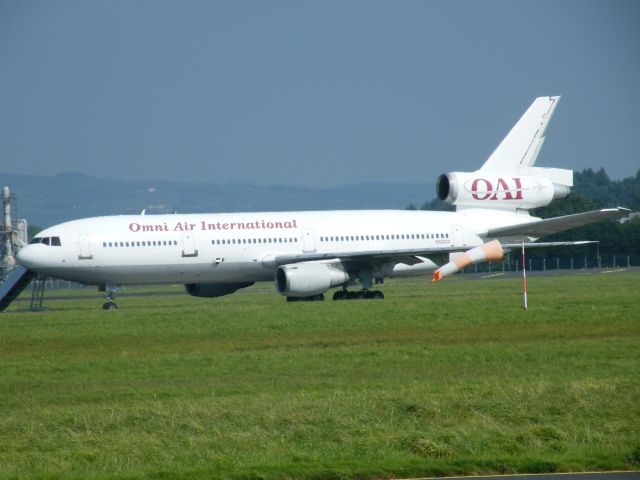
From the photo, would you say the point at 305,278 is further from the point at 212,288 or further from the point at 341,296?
the point at 212,288

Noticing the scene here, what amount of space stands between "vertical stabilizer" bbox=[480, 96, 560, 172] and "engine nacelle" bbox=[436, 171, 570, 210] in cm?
66

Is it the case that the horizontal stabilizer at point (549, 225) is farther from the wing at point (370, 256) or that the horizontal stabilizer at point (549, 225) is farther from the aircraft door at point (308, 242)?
the aircraft door at point (308, 242)

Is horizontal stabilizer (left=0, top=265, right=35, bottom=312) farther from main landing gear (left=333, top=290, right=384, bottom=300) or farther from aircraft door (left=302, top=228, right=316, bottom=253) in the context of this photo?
main landing gear (left=333, top=290, right=384, bottom=300)

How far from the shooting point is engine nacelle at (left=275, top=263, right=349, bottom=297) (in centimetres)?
4453

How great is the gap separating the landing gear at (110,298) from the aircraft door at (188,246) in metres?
3.09

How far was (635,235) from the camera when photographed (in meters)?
97.1

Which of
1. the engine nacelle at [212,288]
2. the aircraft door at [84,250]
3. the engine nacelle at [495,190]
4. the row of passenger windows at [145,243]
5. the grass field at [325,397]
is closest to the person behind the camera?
the grass field at [325,397]

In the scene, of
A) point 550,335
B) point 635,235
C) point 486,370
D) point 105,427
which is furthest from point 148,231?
point 635,235

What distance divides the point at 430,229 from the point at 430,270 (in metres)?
1.66

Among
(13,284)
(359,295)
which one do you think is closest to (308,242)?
(359,295)

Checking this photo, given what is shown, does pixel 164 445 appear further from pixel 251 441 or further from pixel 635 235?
pixel 635 235

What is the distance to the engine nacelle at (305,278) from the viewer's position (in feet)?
146

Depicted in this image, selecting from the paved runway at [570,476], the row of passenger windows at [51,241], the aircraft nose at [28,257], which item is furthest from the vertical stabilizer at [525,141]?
the paved runway at [570,476]

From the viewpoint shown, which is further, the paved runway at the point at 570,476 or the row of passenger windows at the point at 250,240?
the row of passenger windows at the point at 250,240
